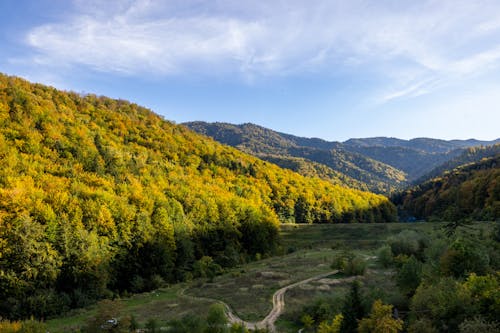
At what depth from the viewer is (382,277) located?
37.2m

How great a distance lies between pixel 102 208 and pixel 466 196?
294ft

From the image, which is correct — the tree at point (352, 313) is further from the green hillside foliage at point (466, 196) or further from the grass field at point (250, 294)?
the green hillside foliage at point (466, 196)

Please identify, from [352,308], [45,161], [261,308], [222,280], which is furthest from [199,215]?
[352,308]

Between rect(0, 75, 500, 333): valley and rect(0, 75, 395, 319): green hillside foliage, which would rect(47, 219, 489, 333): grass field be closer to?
rect(0, 75, 500, 333): valley

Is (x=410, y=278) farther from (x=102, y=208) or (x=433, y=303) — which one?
(x=102, y=208)

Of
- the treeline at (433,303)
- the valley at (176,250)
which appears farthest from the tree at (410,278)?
the valley at (176,250)

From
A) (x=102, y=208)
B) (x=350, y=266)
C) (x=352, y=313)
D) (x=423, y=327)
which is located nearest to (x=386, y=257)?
(x=350, y=266)

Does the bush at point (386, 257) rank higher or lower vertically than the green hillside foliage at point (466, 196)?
lower

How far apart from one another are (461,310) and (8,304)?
4047 centimetres

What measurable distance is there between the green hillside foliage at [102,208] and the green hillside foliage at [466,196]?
3824 centimetres

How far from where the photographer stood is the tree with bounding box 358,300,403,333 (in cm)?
1639

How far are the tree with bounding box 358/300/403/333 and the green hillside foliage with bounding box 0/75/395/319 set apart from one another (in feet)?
110

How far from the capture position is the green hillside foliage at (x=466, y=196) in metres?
70.0

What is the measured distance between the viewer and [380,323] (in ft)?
54.5
